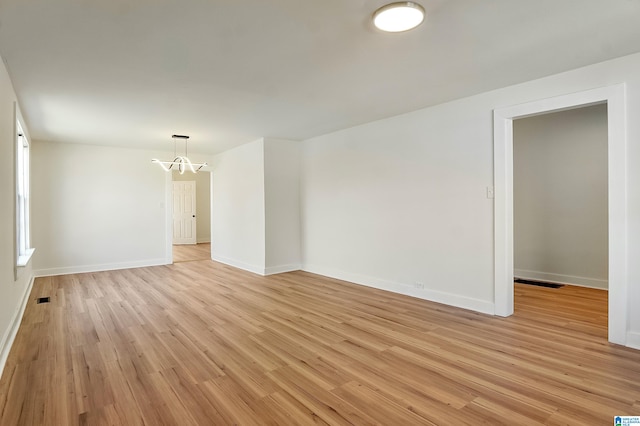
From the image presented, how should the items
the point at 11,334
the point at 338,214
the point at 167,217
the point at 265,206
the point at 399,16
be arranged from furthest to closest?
the point at 167,217
the point at 265,206
the point at 338,214
the point at 11,334
the point at 399,16

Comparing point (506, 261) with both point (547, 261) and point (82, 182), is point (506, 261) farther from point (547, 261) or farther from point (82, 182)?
point (82, 182)

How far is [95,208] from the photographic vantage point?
22.1ft

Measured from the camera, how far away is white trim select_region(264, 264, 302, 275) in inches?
242

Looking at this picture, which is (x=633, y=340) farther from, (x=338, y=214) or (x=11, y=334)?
(x=11, y=334)

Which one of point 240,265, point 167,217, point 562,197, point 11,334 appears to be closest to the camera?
point 11,334

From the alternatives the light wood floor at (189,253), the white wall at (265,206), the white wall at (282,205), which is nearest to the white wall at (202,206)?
the light wood floor at (189,253)

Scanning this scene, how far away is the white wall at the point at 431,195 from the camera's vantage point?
10.0ft

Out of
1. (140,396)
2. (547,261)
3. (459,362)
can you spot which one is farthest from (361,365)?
(547,261)

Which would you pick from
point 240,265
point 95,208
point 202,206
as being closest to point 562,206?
point 240,265

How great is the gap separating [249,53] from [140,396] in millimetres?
2589

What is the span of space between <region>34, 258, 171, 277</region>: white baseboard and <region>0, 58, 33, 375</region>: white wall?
3.09 metres

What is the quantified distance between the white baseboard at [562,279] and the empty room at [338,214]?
0.10 feet

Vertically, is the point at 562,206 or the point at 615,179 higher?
the point at 615,179

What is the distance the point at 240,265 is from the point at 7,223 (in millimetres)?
4095
